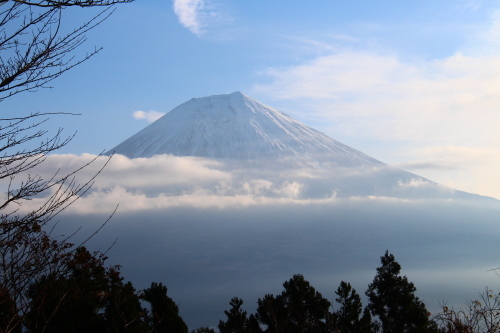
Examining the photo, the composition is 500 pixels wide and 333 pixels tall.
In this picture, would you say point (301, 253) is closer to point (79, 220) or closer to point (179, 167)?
point (179, 167)

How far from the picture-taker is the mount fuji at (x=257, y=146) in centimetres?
16175

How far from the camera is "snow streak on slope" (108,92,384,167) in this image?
16088 centimetres

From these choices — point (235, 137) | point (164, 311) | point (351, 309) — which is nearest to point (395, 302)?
point (351, 309)

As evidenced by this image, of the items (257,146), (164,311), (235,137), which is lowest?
(164,311)

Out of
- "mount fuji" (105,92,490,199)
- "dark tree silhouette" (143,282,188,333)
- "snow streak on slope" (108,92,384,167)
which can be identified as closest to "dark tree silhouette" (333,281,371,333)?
"dark tree silhouette" (143,282,188,333)

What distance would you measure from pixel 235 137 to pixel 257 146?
8202 mm

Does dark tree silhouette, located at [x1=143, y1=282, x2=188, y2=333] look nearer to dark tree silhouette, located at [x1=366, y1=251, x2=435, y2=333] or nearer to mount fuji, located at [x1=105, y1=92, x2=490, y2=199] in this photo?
dark tree silhouette, located at [x1=366, y1=251, x2=435, y2=333]

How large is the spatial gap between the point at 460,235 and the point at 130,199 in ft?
435

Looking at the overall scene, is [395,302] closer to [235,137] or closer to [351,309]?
[351,309]

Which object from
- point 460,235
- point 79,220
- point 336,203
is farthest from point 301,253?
point 79,220

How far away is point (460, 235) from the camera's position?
607 ft

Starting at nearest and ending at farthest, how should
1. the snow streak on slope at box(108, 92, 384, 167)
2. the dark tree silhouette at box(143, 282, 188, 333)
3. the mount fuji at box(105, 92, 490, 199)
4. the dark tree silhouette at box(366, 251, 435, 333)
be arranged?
the dark tree silhouette at box(143, 282, 188, 333), the dark tree silhouette at box(366, 251, 435, 333), the snow streak on slope at box(108, 92, 384, 167), the mount fuji at box(105, 92, 490, 199)

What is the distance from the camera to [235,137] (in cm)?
16275

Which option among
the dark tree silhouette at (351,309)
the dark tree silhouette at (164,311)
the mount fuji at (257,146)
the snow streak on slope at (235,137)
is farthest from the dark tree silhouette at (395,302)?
the mount fuji at (257,146)
